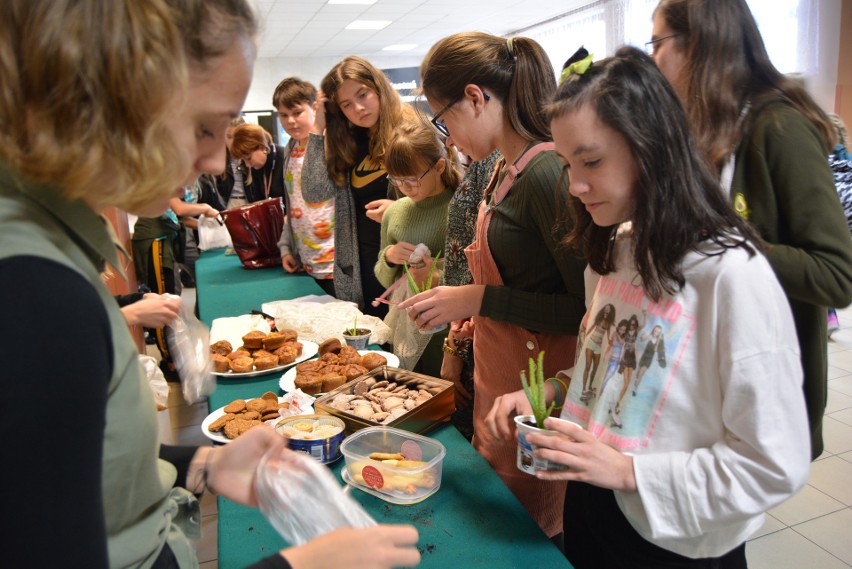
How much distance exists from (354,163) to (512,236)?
1688 millimetres

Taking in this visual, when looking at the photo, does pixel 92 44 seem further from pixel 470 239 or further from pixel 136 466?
pixel 470 239

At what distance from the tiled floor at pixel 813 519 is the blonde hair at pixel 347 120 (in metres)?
1.68

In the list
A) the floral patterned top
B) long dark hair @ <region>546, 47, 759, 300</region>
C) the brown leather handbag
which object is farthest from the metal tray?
the brown leather handbag

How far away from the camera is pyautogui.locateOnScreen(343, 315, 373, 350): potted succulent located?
2.21m

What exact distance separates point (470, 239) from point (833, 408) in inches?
128

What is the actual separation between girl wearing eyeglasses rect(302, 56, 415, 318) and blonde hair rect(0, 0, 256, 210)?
2253 mm

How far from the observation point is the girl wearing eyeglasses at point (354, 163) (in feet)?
9.27

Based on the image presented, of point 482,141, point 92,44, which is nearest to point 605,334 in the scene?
point 482,141

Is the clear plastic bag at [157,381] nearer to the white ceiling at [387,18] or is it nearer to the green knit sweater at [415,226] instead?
the green knit sweater at [415,226]

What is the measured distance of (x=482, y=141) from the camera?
5.55 feet

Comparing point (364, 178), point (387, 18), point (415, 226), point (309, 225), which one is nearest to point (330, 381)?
point (415, 226)

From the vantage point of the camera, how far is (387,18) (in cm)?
1106

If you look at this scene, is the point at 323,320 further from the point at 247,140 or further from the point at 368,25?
the point at 368,25

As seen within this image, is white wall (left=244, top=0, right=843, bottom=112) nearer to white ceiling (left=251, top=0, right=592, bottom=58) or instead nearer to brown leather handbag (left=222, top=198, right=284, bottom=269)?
white ceiling (left=251, top=0, right=592, bottom=58)
